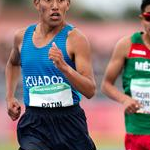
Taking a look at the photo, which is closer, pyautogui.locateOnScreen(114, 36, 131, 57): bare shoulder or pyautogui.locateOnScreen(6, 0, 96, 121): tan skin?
pyautogui.locateOnScreen(6, 0, 96, 121): tan skin

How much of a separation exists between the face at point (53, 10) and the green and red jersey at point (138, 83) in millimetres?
788

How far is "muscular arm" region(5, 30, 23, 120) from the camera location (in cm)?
825

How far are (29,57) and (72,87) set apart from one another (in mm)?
461

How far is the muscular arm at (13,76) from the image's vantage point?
8.25 meters

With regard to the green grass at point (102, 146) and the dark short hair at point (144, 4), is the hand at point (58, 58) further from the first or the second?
the green grass at point (102, 146)

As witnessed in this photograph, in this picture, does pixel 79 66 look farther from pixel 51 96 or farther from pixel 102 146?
pixel 102 146

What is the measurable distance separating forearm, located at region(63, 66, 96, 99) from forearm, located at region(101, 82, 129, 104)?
445 millimetres

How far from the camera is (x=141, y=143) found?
8.33 metres

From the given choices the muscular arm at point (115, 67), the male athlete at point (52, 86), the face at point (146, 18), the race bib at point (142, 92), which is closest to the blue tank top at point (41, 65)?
the male athlete at point (52, 86)

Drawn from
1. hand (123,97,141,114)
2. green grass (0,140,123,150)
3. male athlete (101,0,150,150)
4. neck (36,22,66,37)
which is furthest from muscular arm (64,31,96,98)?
green grass (0,140,123,150)

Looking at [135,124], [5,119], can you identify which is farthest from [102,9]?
[135,124]

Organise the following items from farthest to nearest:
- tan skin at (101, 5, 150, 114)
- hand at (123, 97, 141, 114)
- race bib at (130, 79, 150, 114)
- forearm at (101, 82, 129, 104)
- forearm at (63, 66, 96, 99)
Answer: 1. tan skin at (101, 5, 150, 114)
2. race bib at (130, 79, 150, 114)
3. forearm at (101, 82, 129, 104)
4. hand at (123, 97, 141, 114)
5. forearm at (63, 66, 96, 99)

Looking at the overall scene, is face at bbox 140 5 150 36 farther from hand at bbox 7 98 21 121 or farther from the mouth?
hand at bbox 7 98 21 121

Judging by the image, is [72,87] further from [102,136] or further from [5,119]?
[5,119]
